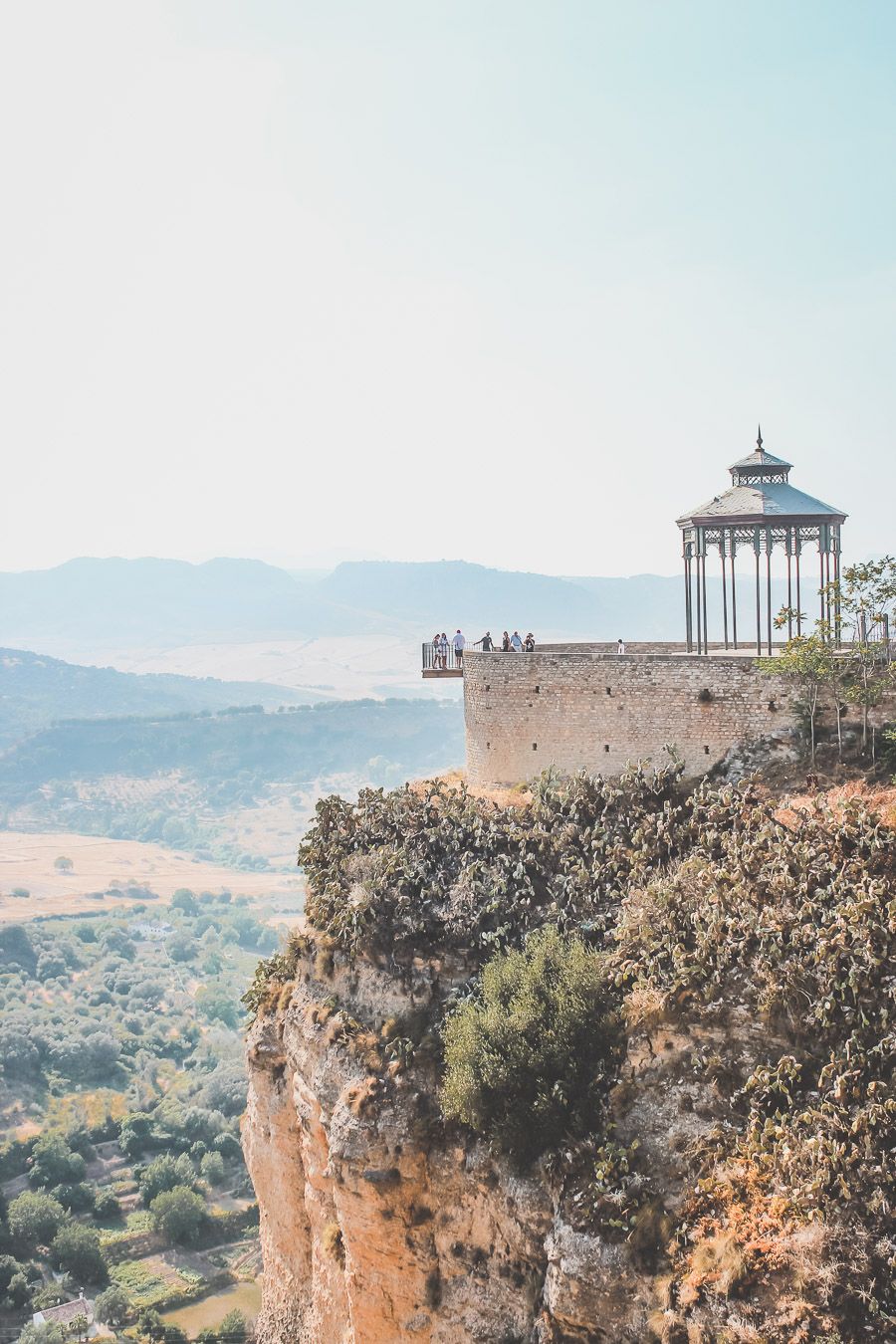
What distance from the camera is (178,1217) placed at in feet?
179

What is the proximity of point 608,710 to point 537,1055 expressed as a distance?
9.23 meters

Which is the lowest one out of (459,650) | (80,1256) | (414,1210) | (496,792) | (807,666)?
(80,1256)

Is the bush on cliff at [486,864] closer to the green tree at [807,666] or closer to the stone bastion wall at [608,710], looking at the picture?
the stone bastion wall at [608,710]

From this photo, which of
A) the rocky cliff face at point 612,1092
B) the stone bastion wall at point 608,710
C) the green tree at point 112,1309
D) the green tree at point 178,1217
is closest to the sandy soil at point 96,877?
the green tree at point 178,1217

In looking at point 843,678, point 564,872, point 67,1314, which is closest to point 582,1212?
point 564,872

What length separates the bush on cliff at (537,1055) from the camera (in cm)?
1745

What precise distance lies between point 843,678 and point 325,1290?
14.4 metres

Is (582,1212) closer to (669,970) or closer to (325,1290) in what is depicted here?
(669,970)

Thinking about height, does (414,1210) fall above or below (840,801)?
below

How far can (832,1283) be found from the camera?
13742 millimetres

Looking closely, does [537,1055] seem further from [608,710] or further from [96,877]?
[96,877]

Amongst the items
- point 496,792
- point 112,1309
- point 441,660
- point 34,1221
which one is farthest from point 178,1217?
point 496,792

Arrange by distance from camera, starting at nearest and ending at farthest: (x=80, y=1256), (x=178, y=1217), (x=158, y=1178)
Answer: (x=80, y=1256) → (x=178, y=1217) → (x=158, y=1178)

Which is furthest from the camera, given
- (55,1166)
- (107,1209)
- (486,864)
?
(55,1166)
